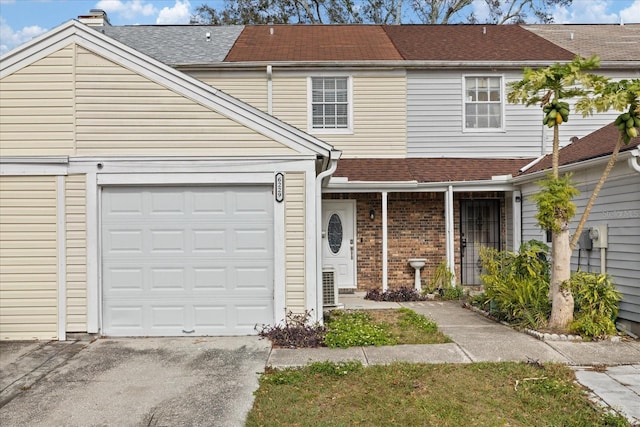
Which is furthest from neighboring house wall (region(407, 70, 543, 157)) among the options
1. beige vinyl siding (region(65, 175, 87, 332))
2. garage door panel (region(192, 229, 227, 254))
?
beige vinyl siding (region(65, 175, 87, 332))

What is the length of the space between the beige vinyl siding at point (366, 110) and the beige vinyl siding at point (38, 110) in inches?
224

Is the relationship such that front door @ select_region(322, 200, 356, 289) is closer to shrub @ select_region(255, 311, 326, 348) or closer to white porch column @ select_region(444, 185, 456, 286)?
white porch column @ select_region(444, 185, 456, 286)

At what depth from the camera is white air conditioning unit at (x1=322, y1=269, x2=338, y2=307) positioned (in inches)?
379

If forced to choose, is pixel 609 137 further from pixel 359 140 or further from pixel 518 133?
pixel 359 140

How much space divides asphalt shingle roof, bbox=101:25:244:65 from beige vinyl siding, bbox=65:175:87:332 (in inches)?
241

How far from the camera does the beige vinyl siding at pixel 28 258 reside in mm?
7523

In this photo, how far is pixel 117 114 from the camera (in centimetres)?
768

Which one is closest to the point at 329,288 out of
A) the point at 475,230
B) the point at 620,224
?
the point at 475,230

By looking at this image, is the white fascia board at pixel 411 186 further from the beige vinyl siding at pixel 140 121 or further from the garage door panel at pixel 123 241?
the garage door panel at pixel 123 241

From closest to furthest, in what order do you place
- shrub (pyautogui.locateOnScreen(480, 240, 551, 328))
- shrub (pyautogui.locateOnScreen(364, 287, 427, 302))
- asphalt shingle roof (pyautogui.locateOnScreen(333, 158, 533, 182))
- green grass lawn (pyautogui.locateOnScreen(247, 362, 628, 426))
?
green grass lawn (pyautogui.locateOnScreen(247, 362, 628, 426)), shrub (pyautogui.locateOnScreen(480, 240, 551, 328)), shrub (pyautogui.locateOnScreen(364, 287, 427, 302)), asphalt shingle roof (pyautogui.locateOnScreen(333, 158, 533, 182))

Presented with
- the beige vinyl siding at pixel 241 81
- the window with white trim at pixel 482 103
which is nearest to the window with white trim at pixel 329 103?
the beige vinyl siding at pixel 241 81

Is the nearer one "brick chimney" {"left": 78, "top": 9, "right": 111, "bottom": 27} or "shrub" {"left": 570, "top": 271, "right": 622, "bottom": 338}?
"shrub" {"left": 570, "top": 271, "right": 622, "bottom": 338}

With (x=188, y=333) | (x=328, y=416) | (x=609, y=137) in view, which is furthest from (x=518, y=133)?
(x=328, y=416)

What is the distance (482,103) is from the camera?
12.9 m
